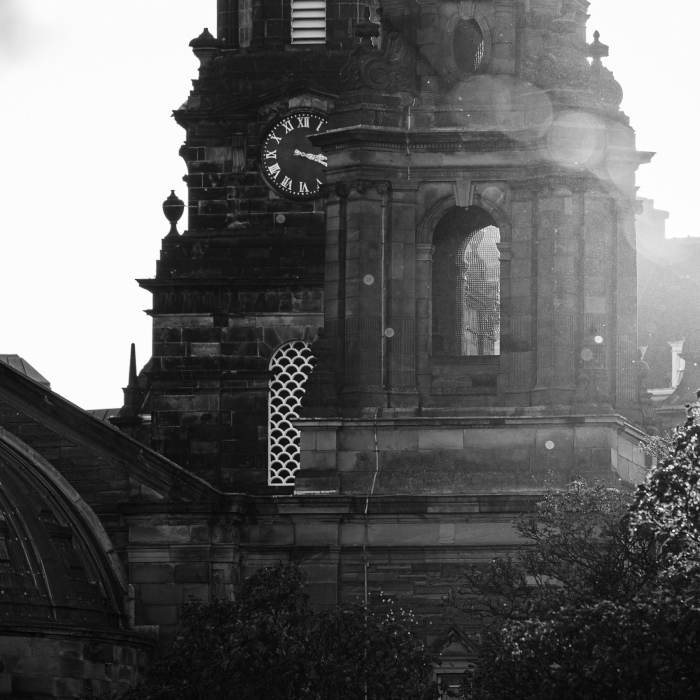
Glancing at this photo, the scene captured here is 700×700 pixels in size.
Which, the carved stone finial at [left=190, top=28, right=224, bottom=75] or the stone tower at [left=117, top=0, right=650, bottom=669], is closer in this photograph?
the stone tower at [left=117, top=0, right=650, bottom=669]

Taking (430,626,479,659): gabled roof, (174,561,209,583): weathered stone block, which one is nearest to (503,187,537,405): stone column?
(430,626,479,659): gabled roof

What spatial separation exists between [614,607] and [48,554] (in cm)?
1705

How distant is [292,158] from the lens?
68.1 metres

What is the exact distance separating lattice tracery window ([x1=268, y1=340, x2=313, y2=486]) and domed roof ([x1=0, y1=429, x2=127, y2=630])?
8038 millimetres

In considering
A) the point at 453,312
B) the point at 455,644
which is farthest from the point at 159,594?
the point at 453,312

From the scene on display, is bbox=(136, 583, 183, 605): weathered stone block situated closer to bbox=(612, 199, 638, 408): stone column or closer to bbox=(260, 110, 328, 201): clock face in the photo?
bbox=(612, 199, 638, 408): stone column

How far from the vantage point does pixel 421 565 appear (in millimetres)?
56969

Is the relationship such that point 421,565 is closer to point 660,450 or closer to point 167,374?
point 660,450

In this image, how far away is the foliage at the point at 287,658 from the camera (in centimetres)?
4875

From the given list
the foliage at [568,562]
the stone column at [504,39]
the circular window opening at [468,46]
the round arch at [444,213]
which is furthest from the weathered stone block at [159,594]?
the stone column at [504,39]

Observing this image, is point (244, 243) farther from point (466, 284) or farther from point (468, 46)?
point (468, 46)

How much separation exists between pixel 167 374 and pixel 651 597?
2544 centimetres

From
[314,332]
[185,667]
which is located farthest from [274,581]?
[314,332]

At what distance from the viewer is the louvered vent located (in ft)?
225
